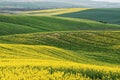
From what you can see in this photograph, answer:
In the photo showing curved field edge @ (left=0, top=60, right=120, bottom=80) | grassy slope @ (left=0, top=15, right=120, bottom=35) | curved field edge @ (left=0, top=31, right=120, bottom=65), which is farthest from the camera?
grassy slope @ (left=0, top=15, right=120, bottom=35)

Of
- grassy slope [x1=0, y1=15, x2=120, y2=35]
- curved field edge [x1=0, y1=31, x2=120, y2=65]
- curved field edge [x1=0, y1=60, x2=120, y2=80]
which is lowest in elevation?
grassy slope [x1=0, y1=15, x2=120, y2=35]

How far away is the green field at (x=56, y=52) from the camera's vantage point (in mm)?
26153

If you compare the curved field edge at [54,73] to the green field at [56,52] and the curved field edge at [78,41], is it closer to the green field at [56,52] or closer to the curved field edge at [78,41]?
the green field at [56,52]

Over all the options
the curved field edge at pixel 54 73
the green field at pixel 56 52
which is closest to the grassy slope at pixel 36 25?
the green field at pixel 56 52

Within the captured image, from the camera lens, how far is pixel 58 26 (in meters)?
132

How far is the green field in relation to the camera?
→ 26.2 metres

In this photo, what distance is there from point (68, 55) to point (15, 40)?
22.8 m

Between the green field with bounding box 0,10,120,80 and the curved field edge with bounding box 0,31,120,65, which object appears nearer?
the green field with bounding box 0,10,120,80

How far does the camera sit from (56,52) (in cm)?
5856

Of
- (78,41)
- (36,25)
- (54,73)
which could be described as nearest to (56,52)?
(78,41)

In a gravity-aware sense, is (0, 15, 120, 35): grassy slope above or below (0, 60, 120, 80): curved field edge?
below

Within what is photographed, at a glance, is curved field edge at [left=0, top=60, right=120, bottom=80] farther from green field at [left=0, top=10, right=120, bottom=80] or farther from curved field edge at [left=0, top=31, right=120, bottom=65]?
curved field edge at [left=0, top=31, right=120, bottom=65]

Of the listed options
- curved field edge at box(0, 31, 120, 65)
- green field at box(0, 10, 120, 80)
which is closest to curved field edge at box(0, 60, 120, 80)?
green field at box(0, 10, 120, 80)

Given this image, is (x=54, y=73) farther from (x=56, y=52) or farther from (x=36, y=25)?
(x=36, y=25)
